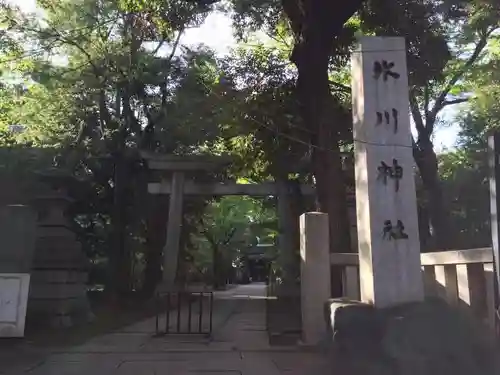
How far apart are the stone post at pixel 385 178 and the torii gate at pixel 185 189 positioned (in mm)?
10469

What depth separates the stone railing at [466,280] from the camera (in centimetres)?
592

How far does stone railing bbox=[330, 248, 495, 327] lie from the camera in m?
5.92

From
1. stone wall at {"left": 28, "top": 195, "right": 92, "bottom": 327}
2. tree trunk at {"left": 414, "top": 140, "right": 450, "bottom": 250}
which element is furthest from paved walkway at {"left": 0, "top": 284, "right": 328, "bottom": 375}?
tree trunk at {"left": 414, "top": 140, "right": 450, "bottom": 250}

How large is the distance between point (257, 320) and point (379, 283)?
25.4ft

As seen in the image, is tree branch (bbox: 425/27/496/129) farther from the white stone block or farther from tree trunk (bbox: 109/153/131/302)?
the white stone block

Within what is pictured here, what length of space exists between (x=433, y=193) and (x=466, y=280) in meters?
13.5

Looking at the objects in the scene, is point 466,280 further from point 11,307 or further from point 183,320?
point 183,320

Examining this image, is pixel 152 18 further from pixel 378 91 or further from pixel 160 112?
pixel 378 91

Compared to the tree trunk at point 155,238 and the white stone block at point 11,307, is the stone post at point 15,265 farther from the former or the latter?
the tree trunk at point 155,238

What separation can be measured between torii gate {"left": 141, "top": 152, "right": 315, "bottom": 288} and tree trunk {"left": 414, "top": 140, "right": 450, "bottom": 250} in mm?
3826

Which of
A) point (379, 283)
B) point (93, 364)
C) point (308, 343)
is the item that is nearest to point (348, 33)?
point (308, 343)

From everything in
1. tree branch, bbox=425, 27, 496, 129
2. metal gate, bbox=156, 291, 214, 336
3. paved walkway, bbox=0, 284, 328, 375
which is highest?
tree branch, bbox=425, 27, 496, 129

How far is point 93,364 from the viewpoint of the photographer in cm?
763

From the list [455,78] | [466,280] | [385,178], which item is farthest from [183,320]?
[455,78]
